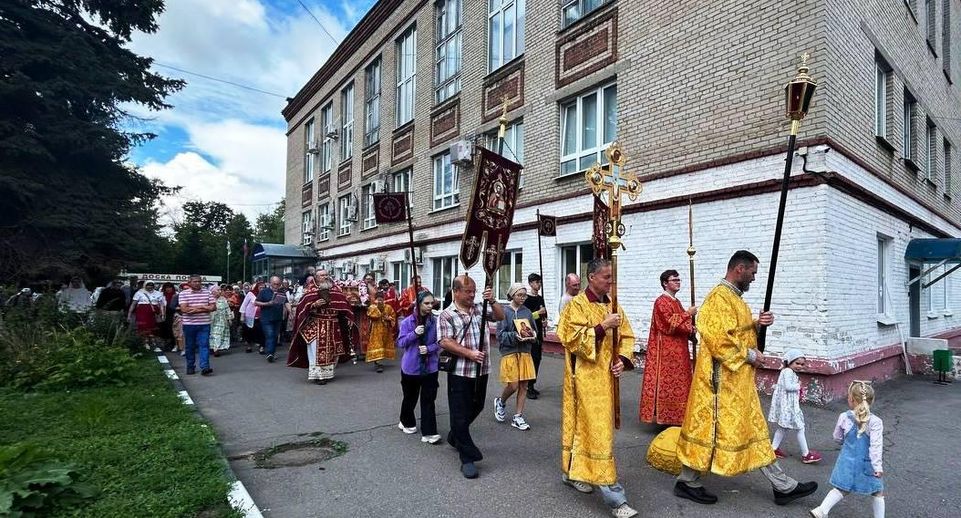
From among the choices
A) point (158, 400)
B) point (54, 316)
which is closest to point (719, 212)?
point (158, 400)

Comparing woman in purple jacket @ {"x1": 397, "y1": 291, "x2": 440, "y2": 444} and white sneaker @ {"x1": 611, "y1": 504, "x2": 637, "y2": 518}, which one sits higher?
woman in purple jacket @ {"x1": 397, "y1": 291, "x2": 440, "y2": 444}

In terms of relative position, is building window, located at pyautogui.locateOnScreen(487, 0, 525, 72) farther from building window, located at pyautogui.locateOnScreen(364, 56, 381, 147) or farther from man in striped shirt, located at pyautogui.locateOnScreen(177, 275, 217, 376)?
man in striped shirt, located at pyautogui.locateOnScreen(177, 275, 217, 376)

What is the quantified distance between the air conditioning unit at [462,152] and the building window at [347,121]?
1061cm

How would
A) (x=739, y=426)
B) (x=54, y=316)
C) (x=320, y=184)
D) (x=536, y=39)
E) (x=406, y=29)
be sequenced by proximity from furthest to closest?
(x=320, y=184)
(x=406, y=29)
(x=536, y=39)
(x=54, y=316)
(x=739, y=426)

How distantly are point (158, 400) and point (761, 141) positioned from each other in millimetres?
9306

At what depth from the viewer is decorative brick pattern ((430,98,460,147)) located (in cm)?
1689

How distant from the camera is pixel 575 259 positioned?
12.3 metres

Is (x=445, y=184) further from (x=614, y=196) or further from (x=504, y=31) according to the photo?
(x=614, y=196)

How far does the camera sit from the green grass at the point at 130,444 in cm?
410

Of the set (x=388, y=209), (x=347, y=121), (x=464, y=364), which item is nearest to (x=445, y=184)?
(x=388, y=209)

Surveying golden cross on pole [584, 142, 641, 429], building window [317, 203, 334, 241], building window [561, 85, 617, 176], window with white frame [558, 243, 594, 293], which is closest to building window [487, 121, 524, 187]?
building window [561, 85, 617, 176]

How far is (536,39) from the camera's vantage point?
531 inches

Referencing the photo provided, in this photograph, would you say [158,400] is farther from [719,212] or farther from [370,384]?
[719,212]

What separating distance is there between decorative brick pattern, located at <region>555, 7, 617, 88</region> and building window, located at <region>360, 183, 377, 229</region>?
462 inches
